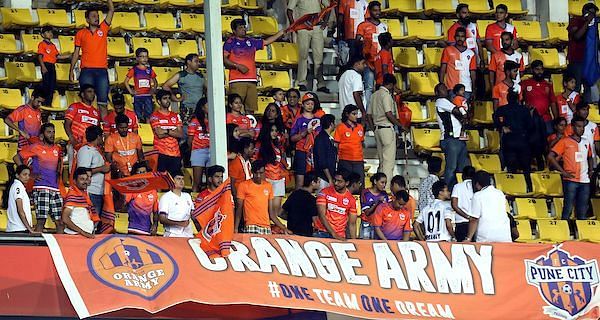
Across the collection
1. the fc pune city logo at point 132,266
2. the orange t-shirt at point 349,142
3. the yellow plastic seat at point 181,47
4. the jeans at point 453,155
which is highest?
the yellow plastic seat at point 181,47

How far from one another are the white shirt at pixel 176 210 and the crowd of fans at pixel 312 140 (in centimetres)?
2

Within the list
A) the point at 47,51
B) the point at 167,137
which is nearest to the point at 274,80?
the point at 167,137

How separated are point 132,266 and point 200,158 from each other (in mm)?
3681

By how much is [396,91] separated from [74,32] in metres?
4.62

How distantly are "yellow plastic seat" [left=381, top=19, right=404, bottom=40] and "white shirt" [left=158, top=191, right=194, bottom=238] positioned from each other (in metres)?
6.56

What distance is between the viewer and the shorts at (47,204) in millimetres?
17750

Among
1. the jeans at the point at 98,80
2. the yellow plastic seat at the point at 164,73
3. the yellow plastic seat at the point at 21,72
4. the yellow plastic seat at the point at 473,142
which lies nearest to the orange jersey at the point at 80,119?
the jeans at the point at 98,80

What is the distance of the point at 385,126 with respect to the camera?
19.9m

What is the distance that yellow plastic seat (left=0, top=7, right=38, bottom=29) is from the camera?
21.5m

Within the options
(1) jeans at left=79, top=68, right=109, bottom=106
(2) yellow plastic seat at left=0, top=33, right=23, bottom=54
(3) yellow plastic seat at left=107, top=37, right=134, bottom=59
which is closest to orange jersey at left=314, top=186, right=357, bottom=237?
(1) jeans at left=79, top=68, right=109, bottom=106

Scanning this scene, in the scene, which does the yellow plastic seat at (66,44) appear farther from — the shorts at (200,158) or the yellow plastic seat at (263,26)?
the shorts at (200,158)

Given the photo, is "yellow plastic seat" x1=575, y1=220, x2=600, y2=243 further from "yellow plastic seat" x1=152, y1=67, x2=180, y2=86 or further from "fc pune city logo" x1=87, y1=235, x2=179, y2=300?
"fc pune city logo" x1=87, y1=235, x2=179, y2=300

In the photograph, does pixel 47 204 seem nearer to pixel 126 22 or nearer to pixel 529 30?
pixel 126 22

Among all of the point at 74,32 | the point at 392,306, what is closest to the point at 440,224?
the point at 392,306
